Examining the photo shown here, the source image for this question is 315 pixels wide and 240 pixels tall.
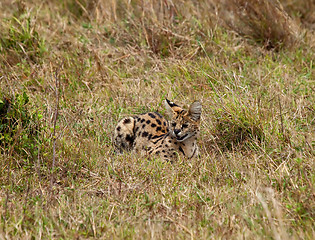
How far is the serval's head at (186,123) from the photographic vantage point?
575 centimetres

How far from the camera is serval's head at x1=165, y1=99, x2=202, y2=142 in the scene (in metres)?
5.75

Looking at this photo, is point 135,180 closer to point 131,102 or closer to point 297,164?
point 297,164

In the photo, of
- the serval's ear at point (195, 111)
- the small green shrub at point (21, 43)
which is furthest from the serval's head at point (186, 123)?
the small green shrub at point (21, 43)

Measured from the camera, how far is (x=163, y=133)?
21.1 feet

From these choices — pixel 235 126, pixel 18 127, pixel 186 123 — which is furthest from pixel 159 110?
pixel 18 127

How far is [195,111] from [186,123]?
17cm

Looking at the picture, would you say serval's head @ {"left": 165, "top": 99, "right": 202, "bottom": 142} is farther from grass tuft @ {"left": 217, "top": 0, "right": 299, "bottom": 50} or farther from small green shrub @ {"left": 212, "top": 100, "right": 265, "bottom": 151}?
grass tuft @ {"left": 217, "top": 0, "right": 299, "bottom": 50}

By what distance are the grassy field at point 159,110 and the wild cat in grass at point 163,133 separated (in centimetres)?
17

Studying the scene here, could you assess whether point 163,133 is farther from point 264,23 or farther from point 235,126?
point 264,23

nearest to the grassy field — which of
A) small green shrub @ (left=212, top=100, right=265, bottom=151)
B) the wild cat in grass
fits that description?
small green shrub @ (left=212, top=100, right=265, bottom=151)

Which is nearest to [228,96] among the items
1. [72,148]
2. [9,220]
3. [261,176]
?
[261,176]

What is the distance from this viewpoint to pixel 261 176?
15.4 ft

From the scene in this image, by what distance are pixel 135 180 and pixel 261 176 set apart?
3.93 ft

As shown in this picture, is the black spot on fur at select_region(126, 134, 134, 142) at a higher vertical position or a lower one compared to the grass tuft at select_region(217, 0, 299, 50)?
lower
